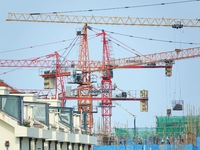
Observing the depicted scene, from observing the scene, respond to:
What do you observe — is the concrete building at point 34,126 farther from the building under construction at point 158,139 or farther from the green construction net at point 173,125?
the green construction net at point 173,125

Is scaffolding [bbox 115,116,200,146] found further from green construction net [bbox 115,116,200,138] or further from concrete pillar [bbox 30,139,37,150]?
concrete pillar [bbox 30,139,37,150]

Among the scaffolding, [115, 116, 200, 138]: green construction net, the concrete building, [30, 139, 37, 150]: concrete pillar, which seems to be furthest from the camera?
[115, 116, 200, 138]: green construction net

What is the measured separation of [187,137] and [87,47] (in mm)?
81355

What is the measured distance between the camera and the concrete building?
170ft

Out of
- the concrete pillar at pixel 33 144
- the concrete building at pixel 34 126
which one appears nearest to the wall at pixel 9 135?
the concrete building at pixel 34 126

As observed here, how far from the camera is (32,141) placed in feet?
178

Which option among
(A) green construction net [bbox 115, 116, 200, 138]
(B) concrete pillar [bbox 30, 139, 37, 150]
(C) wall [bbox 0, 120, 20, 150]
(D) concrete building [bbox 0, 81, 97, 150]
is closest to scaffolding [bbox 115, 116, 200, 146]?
(A) green construction net [bbox 115, 116, 200, 138]

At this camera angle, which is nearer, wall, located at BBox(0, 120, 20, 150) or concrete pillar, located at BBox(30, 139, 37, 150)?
wall, located at BBox(0, 120, 20, 150)

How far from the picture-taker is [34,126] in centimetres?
5550

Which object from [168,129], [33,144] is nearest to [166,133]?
[168,129]

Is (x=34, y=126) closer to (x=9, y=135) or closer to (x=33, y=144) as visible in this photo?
(x=33, y=144)

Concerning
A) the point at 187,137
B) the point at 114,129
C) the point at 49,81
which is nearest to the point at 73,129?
the point at 187,137

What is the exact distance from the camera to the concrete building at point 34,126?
51.7 m

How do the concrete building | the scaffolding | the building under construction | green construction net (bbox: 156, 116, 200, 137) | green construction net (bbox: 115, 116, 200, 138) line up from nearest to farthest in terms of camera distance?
the concrete building, the building under construction, the scaffolding, green construction net (bbox: 115, 116, 200, 138), green construction net (bbox: 156, 116, 200, 137)
